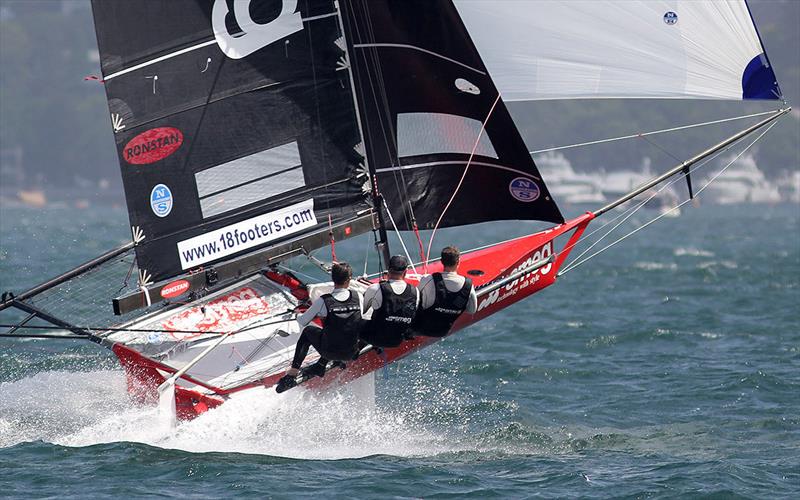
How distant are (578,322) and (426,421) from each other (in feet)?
24.4

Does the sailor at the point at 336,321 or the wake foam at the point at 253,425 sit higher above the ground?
the sailor at the point at 336,321

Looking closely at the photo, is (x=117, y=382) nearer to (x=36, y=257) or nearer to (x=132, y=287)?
(x=132, y=287)

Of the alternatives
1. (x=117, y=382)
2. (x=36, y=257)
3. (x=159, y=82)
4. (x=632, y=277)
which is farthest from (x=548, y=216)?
(x=36, y=257)

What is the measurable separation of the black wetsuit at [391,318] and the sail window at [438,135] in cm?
155

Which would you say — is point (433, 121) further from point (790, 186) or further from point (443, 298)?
point (790, 186)

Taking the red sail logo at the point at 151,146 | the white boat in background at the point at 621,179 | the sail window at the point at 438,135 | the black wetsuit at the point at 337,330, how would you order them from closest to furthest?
the black wetsuit at the point at 337,330 < the red sail logo at the point at 151,146 < the sail window at the point at 438,135 < the white boat in background at the point at 621,179

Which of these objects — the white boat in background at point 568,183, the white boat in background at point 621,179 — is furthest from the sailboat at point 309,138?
the white boat in background at point 568,183

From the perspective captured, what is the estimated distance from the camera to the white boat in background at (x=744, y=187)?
11856 centimetres

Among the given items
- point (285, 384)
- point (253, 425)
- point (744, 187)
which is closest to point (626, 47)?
point (285, 384)

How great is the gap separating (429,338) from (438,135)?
1.70 metres

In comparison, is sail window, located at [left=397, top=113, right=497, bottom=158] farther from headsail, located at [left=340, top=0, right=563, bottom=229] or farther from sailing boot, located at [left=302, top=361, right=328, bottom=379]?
sailing boot, located at [left=302, top=361, right=328, bottom=379]

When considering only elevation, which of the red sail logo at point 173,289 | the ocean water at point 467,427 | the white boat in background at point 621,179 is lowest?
the ocean water at point 467,427

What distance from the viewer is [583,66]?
9719mm

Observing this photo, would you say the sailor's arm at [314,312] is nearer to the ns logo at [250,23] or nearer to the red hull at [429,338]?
the red hull at [429,338]
